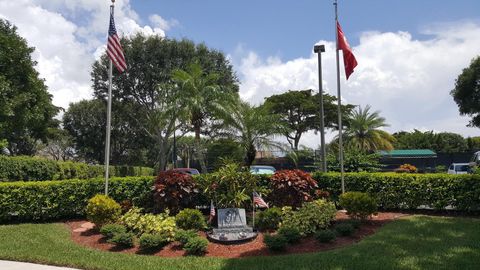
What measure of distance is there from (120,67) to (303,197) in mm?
6562

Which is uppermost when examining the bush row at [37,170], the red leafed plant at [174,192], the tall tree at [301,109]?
the tall tree at [301,109]

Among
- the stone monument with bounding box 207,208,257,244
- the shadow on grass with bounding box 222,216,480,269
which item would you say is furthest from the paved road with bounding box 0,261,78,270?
the stone monument with bounding box 207,208,257,244

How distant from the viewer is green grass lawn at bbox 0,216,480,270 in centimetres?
748

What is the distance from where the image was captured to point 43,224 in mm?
12164

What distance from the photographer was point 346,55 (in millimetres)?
13102

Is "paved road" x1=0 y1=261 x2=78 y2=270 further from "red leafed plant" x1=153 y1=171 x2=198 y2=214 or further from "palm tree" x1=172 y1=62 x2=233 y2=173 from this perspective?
"palm tree" x1=172 y1=62 x2=233 y2=173

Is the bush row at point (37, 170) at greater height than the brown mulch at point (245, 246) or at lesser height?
greater

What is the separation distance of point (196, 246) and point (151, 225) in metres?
1.83

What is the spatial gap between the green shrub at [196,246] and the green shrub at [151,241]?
0.63m

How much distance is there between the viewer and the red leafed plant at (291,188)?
1182 centimetres

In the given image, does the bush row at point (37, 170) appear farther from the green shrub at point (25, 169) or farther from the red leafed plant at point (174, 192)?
the red leafed plant at point (174, 192)

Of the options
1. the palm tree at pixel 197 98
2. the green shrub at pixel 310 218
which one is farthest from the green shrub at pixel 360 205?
the palm tree at pixel 197 98

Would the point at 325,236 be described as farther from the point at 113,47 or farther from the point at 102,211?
the point at 113,47

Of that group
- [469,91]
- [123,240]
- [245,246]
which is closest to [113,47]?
[123,240]
